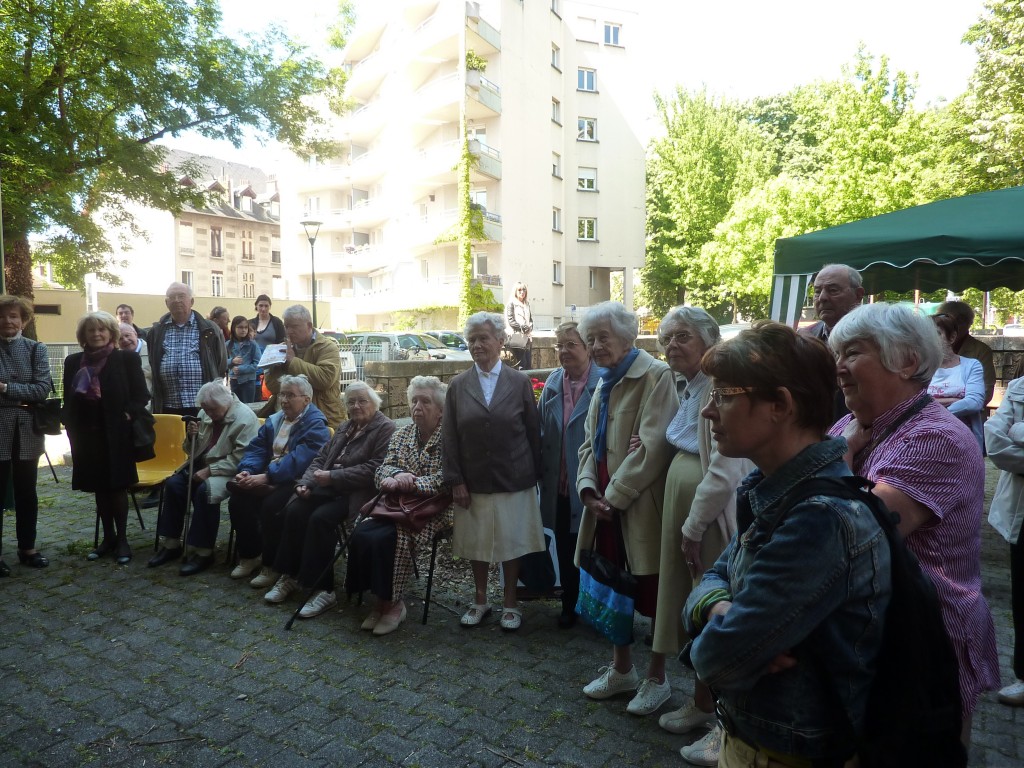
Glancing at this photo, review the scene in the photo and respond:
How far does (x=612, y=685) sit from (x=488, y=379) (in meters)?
2.09

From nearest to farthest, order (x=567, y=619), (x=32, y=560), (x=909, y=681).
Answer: (x=909, y=681)
(x=567, y=619)
(x=32, y=560)

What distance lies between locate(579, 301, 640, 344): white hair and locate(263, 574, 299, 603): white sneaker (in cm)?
284

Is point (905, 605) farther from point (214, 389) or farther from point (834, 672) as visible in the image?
point (214, 389)

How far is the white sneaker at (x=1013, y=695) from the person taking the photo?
356 cm

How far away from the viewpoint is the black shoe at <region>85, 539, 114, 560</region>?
6090 mm

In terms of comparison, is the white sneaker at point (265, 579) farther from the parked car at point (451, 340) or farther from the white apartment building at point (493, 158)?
the white apartment building at point (493, 158)

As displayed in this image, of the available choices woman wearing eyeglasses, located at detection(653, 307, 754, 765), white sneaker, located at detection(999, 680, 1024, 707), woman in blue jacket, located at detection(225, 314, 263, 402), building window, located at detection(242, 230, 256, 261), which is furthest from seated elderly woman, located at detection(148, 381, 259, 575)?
building window, located at detection(242, 230, 256, 261)

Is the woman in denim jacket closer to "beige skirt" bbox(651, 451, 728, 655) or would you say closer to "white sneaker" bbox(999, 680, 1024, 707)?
"beige skirt" bbox(651, 451, 728, 655)

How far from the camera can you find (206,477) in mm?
6094

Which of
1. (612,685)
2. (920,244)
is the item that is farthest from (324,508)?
(920,244)

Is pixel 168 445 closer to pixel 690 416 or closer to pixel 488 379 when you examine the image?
pixel 488 379

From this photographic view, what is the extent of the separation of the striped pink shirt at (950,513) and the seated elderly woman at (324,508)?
3.87 meters

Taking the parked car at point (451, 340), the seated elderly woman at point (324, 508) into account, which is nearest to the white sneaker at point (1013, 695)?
the seated elderly woman at point (324, 508)

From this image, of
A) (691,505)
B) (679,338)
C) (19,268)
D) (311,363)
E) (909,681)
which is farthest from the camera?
(19,268)
